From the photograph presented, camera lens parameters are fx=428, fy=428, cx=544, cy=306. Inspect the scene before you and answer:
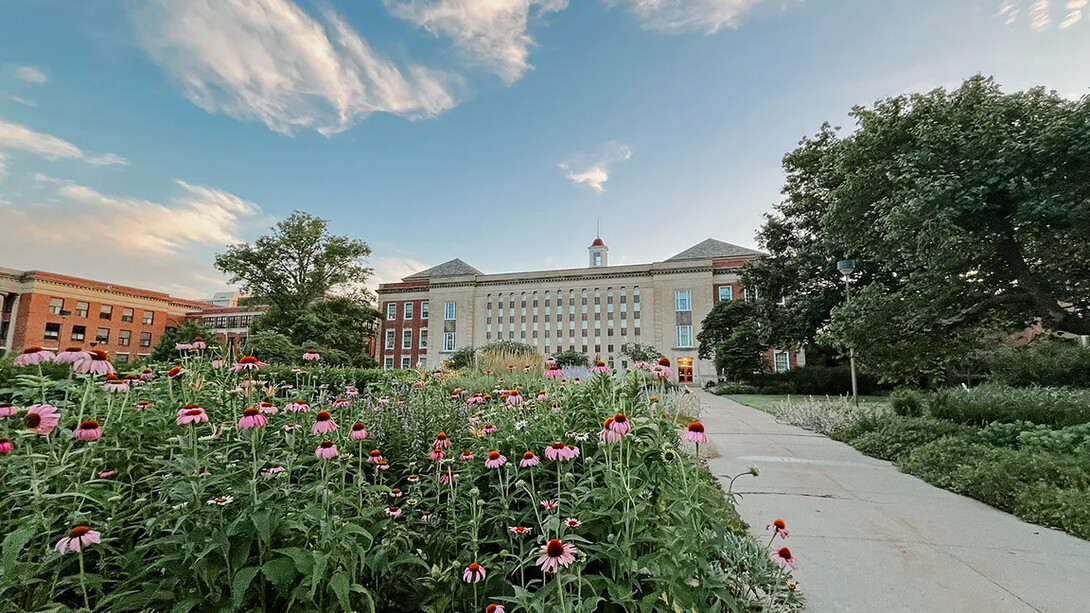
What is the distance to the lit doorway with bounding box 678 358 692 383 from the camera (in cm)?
3634

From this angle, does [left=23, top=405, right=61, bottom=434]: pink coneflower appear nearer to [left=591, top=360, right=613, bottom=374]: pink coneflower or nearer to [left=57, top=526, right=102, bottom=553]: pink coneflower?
[left=57, top=526, right=102, bottom=553]: pink coneflower

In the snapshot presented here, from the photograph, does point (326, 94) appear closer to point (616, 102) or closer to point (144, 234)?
point (144, 234)

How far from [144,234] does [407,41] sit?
6013mm

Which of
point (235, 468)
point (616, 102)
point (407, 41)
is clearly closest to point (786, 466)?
point (235, 468)

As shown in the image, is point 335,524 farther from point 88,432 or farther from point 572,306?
point 572,306

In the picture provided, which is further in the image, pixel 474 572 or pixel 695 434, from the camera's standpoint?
pixel 695 434

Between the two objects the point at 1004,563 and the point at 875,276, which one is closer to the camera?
the point at 1004,563

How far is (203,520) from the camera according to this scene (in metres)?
1.24

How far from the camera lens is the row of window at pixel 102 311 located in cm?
3297

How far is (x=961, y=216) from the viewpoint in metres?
7.46

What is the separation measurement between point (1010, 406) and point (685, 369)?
32.1 metres

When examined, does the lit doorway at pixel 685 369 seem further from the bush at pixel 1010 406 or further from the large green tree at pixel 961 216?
the bush at pixel 1010 406

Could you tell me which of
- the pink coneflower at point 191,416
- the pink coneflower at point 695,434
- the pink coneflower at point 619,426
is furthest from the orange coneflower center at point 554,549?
the pink coneflower at point 191,416

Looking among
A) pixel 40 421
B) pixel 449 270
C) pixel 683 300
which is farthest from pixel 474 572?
pixel 449 270
